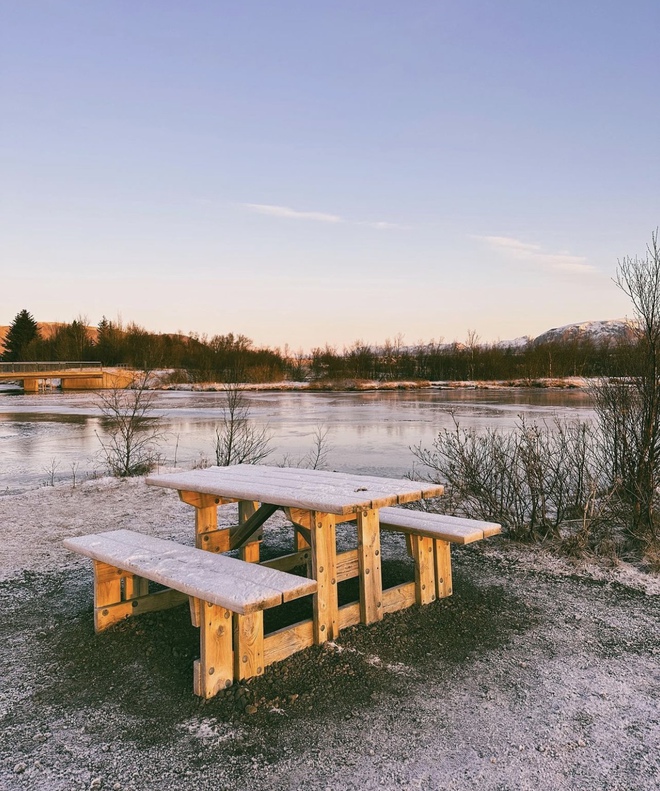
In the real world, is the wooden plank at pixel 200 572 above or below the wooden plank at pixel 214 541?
above

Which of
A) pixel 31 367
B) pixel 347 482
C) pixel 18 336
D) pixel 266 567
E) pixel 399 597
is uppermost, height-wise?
pixel 18 336

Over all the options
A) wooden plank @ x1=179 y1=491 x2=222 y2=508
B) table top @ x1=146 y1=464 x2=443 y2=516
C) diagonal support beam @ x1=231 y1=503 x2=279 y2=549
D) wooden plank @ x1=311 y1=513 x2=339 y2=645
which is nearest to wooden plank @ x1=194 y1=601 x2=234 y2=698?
wooden plank @ x1=311 y1=513 x2=339 y2=645

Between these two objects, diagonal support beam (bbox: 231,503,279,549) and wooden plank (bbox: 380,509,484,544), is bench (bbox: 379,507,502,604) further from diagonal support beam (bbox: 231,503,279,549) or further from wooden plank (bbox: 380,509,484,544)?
diagonal support beam (bbox: 231,503,279,549)

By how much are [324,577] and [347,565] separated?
0.25m

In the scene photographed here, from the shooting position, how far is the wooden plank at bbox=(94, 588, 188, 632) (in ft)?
11.2

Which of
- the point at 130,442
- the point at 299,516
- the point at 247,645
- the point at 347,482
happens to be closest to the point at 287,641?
the point at 247,645

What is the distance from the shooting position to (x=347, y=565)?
343 centimetres

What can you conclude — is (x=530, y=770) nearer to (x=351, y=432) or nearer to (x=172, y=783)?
(x=172, y=783)

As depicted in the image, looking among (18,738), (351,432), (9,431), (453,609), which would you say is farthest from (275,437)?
(18,738)

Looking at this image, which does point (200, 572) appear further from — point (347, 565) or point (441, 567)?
point (441, 567)

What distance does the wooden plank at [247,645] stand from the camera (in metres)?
2.77

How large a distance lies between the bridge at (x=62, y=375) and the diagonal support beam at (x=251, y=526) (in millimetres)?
42435

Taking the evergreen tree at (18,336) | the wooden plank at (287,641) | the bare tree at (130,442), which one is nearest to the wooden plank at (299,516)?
the wooden plank at (287,641)

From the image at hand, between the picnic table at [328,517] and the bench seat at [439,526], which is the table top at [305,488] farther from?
the bench seat at [439,526]
